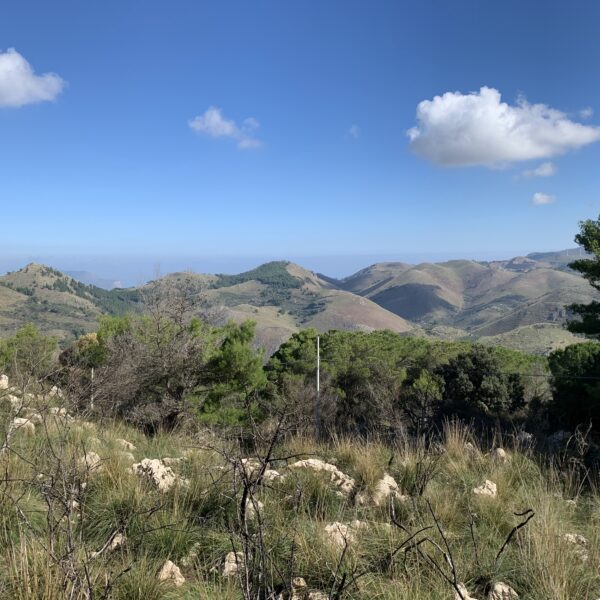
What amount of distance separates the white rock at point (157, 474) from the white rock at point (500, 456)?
3.23 m

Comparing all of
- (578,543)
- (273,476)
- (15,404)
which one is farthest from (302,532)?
(15,404)

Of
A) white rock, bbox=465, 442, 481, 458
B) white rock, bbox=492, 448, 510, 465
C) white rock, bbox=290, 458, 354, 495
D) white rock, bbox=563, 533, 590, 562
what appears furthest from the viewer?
white rock, bbox=465, 442, 481, 458

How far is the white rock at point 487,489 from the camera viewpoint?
3.79 metres

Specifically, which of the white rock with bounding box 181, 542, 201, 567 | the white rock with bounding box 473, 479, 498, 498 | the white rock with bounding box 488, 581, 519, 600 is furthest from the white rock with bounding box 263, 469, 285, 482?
the white rock with bounding box 488, 581, 519, 600

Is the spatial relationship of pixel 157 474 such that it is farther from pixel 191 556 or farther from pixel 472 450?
pixel 472 450

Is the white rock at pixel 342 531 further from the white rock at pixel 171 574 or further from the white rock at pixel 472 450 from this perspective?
the white rock at pixel 472 450

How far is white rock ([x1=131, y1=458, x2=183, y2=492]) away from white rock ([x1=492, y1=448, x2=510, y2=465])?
10.6 ft

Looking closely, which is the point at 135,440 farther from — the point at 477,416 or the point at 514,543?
the point at 477,416

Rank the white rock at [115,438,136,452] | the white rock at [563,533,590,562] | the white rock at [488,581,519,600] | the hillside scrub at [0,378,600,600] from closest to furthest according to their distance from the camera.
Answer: the hillside scrub at [0,378,600,600] < the white rock at [488,581,519,600] < the white rock at [563,533,590,562] < the white rock at [115,438,136,452]

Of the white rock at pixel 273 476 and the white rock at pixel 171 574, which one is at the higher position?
the white rock at pixel 171 574

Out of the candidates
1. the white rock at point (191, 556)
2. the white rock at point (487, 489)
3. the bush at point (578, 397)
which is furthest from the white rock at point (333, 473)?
the bush at point (578, 397)

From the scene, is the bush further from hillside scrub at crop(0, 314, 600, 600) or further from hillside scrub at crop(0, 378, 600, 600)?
hillside scrub at crop(0, 378, 600, 600)

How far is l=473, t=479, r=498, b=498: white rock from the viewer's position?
3.79 m

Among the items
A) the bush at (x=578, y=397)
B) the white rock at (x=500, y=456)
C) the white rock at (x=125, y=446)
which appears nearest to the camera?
the white rock at (x=500, y=456)
